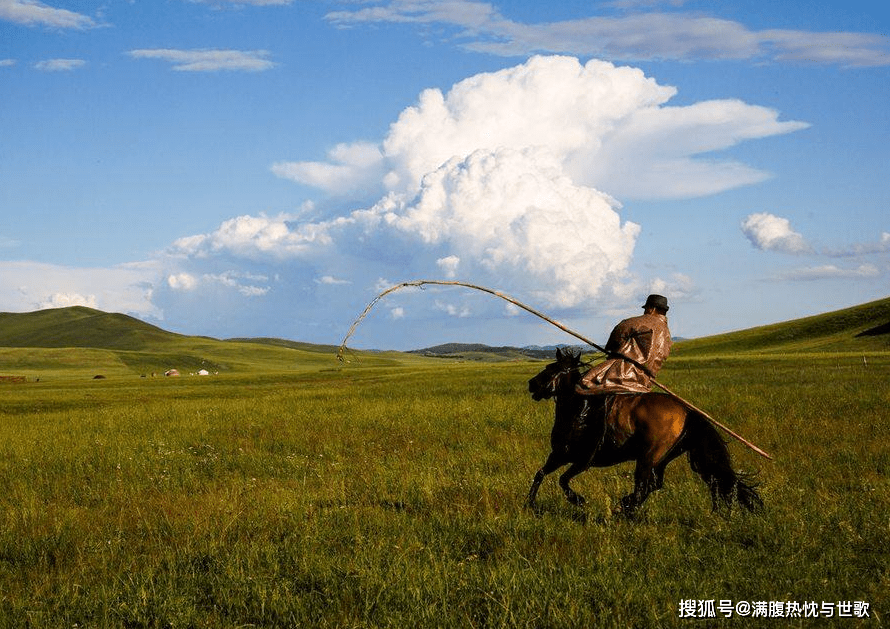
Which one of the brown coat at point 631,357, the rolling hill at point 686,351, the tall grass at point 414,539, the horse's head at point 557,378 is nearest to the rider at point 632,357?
the brown coat at point 631,357

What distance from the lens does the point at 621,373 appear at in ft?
29.2

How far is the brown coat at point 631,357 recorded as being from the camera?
8.85 meters

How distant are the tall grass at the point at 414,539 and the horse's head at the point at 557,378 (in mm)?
1444

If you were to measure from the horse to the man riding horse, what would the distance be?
15 millimetres

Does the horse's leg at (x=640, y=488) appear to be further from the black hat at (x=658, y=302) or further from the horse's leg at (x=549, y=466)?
the black hat at (x=658, y=302)

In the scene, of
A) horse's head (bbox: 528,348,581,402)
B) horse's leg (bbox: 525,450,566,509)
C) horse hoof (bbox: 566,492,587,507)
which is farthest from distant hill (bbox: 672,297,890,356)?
horse's leg (bbox: 525,450,566,509)

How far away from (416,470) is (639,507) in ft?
16.5

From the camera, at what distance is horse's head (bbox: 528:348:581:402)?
9297 millimetres

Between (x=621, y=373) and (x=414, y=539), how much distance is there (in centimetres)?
310

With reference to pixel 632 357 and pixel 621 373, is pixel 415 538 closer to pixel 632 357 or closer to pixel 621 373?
pixel 621 373

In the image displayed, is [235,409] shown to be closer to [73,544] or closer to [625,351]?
[73,544]

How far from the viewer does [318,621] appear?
598 cm

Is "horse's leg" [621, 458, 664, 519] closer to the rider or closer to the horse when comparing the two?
the horse

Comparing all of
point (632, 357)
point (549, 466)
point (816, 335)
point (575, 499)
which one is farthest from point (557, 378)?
point (816, 335)
